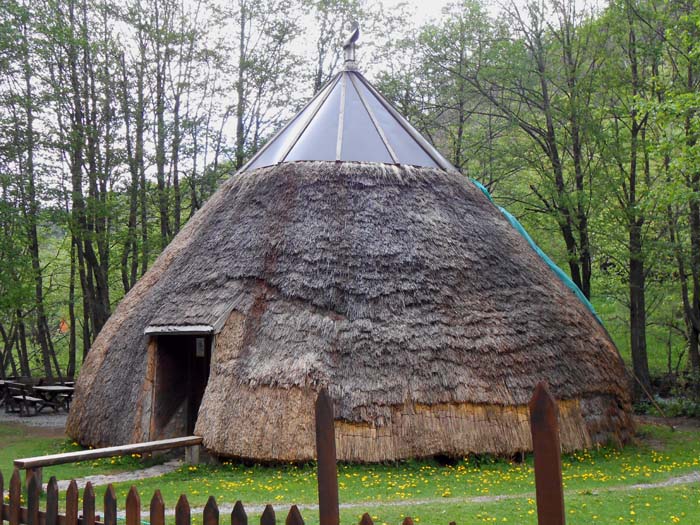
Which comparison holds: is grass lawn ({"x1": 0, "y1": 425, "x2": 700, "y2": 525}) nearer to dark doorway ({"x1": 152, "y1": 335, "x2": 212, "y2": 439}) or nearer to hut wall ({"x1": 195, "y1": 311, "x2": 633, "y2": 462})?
hut wall ({"x1": 195, "y1": 311, "x2": 633, "y2": 462})

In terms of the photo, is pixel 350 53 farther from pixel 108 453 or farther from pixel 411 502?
pixel 411 502

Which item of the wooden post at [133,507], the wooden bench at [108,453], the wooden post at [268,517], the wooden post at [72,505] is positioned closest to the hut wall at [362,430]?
the wooden bench at [108,453]

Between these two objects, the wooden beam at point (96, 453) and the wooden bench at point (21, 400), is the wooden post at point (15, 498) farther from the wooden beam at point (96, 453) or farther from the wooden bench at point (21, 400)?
the wooden bench at point (21, 400)

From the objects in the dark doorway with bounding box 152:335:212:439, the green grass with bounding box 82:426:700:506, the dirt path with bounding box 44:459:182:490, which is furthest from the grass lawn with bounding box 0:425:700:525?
the dark doorway with bounding box 152:335:212:439

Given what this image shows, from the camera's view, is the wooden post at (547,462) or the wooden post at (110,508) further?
the wooden post at (110,508)

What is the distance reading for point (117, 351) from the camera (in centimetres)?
1269

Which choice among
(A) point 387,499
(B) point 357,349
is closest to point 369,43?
(B) point 357,349

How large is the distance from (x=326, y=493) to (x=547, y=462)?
1002 mm

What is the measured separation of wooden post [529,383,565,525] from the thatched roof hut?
7.89 meters

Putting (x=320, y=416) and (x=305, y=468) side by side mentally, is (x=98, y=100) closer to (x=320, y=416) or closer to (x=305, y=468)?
(x=305, y=468)

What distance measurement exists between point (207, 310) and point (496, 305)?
16.1 feet

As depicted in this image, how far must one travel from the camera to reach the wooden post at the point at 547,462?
7.56 feet

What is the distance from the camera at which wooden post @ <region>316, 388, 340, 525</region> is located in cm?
282

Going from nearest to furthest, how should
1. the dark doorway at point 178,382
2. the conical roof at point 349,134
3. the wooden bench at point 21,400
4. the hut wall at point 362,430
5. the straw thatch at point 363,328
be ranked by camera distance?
the hut wall at point 362,430 < the straw thatch at point 363,328 < the dark doorway at point 178,382 < the conical roof at point 349,134 < the wooden bench at point 21,400
